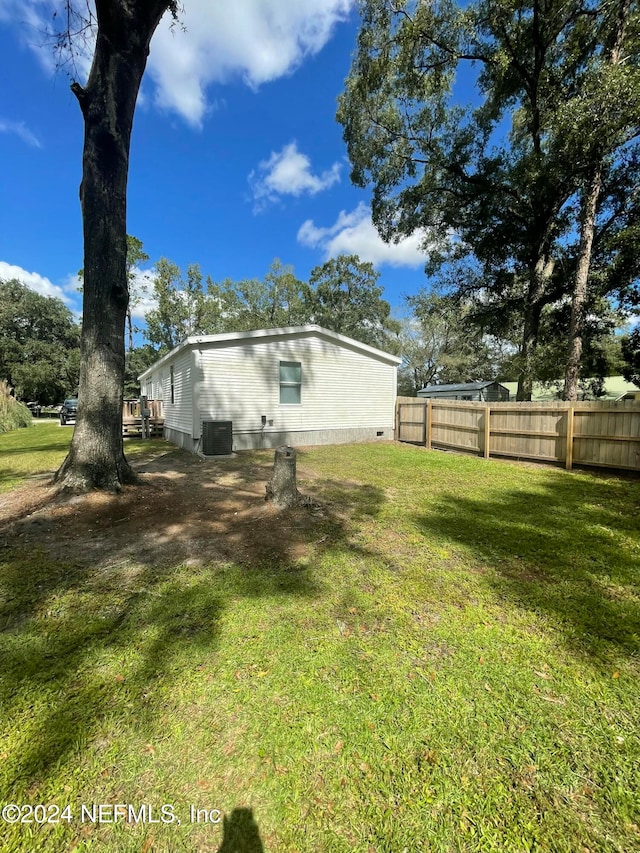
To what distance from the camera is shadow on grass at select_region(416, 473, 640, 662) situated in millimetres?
2539

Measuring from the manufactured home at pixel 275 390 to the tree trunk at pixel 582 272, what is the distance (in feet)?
17.2

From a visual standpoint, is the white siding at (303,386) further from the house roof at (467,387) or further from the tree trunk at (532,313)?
the house roof at (467,387)

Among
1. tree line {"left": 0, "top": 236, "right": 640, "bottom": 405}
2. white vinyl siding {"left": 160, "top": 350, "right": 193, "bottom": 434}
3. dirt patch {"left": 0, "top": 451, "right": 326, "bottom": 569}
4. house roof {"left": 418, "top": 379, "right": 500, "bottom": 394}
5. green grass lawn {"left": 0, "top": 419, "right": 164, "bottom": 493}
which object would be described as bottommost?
dirt patch {"left": 0, "top": 451, "right": 326, "bottom": 569}

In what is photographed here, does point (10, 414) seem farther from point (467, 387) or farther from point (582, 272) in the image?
point (467, 387)

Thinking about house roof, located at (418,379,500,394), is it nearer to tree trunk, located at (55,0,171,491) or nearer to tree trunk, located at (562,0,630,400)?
tree trunk, located at (562,0,630,400)

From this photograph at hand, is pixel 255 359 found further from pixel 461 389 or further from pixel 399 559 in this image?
pixel 461 389

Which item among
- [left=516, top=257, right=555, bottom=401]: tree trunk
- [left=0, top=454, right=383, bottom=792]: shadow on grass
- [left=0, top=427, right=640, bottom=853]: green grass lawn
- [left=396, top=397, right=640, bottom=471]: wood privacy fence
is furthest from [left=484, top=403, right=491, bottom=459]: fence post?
[left=0, top=427, right=640, bottom=853]: green grass lawn

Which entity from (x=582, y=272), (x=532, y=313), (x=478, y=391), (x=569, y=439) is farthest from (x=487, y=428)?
(x=478, y=391)

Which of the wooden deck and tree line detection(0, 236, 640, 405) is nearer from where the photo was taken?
the wooden deck

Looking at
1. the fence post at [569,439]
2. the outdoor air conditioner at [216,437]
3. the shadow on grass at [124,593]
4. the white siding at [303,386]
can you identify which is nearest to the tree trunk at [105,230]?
the shadow on grass at [124,593]

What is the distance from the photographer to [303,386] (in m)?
11.0

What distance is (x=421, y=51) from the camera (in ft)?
34.7

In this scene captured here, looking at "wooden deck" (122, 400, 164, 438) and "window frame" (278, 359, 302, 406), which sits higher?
"window frame" (278, 359, 302, 406)

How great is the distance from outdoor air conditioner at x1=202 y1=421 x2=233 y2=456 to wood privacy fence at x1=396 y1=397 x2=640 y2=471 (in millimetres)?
6103
